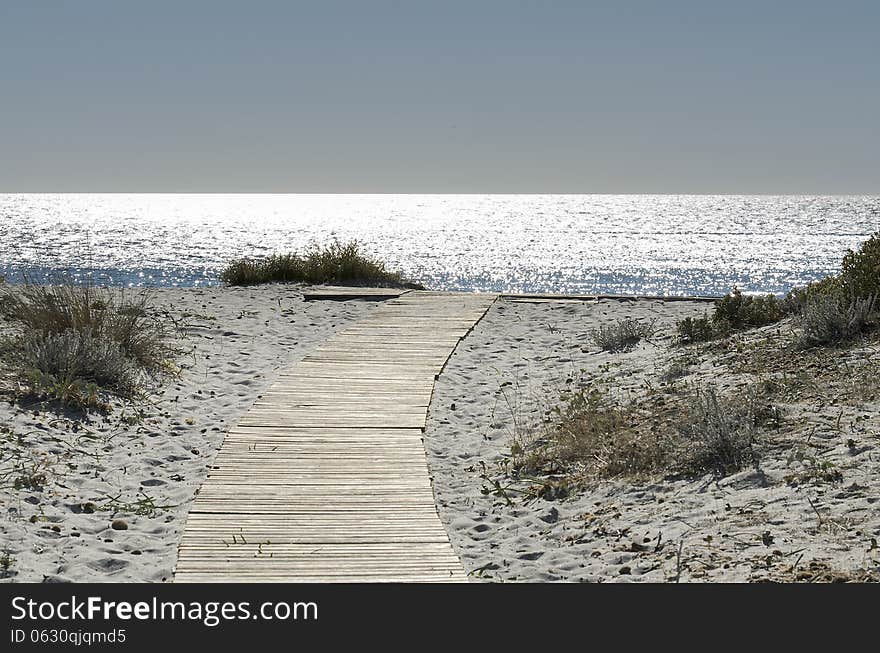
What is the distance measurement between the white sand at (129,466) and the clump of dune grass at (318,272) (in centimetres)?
480

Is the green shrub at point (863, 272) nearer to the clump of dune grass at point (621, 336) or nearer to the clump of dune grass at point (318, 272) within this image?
the clump of dune grass at point (621, 336)

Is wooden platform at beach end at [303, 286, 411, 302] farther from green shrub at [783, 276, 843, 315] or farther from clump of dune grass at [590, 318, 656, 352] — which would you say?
green shrub at [783, 276, 843, 315]

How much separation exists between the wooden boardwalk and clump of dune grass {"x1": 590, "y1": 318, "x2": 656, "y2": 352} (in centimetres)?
225

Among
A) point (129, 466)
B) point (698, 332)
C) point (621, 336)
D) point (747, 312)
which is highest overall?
point (747, 312)

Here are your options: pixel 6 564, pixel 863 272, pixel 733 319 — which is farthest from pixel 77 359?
pixel 863 272

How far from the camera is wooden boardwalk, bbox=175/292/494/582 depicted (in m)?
4.46

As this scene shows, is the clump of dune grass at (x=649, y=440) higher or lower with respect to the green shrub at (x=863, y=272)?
lower

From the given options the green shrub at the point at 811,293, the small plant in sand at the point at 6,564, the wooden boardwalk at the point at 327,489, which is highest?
the green shrub at the point at 811,293

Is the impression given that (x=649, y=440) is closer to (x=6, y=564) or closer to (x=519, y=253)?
(x=6, y=564)

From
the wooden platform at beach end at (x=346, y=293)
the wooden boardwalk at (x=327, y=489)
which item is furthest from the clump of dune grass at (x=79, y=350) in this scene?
the wooden platform at beach end at (x=346, y=293)

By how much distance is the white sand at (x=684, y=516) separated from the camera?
425 cm

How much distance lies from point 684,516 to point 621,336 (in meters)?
5.57

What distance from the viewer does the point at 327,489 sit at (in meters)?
5.58
